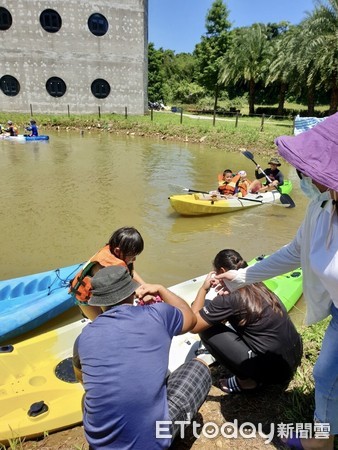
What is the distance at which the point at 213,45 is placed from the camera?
30.6m

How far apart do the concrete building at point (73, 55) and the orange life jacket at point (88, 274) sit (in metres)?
23.3

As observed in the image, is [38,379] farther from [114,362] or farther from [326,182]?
[326,182]

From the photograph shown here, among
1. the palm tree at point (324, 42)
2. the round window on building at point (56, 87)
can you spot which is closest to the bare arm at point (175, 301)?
the palm tree at point (324, 42)

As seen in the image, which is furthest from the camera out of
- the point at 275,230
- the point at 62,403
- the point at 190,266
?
the point at 275,230

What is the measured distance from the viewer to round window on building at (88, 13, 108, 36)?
23203mm

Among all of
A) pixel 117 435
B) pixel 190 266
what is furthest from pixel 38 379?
pixel 190 266

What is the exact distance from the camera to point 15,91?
23734 mm

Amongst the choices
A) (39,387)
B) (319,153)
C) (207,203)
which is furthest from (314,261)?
(207,203)

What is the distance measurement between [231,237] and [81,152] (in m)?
10.1

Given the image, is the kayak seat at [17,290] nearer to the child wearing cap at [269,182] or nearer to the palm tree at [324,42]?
the child wearing cap at [269,182]

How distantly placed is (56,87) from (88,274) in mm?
23853

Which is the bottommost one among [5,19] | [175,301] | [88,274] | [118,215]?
Result: [118,215]

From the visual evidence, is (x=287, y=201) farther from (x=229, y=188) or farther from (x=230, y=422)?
(x=230, y=422)

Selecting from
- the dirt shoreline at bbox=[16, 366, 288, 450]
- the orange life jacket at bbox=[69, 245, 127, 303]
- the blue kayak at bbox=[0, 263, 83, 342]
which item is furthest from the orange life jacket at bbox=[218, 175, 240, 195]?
the dirt shoreline at bbox=[16, 366, 288, 450]
